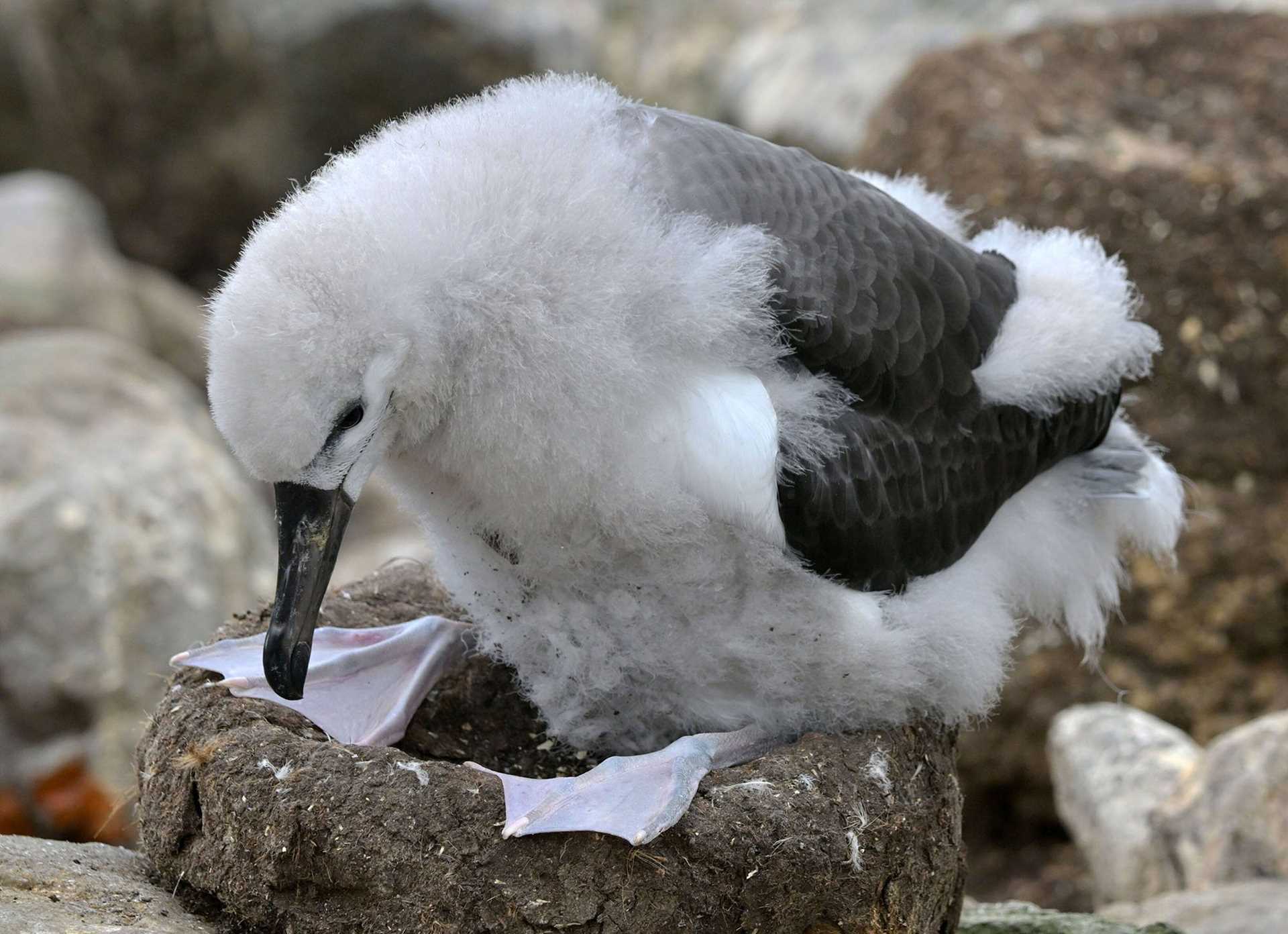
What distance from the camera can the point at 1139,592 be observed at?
5.79 metres

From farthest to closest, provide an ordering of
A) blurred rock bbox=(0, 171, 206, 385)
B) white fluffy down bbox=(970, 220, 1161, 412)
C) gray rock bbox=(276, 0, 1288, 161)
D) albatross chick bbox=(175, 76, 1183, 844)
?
gray rock bbox=(276, 0, 1288, 161) < blurred rock bbox=(0, 171, 206, 385) < white fluffy down bbox=(970, 220, 1161, 412) < albatross chick bbox=(175, 76, 1183, 844)

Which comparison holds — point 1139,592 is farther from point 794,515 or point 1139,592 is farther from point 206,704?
point 206,704

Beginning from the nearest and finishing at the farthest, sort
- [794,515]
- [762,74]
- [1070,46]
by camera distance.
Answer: [794,515] → [1070,46] → [762,74]

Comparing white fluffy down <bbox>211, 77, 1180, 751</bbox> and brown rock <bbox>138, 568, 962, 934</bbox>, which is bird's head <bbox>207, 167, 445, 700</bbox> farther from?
brown rock <bbox>138, 568, 962, 934</bbox>

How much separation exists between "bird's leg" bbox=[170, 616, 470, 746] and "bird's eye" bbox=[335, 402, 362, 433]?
685 millimetres

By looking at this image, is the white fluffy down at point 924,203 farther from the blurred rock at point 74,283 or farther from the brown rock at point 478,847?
the blurred rock at point 74,283

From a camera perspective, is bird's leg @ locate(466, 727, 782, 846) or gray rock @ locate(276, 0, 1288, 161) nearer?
bird's leg @ locate(466, 727, 782, 846)

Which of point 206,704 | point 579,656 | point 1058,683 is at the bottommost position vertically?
point 1058,683

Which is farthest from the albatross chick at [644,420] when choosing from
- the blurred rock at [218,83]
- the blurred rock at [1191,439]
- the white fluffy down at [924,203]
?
the blurred rock at [218,83]

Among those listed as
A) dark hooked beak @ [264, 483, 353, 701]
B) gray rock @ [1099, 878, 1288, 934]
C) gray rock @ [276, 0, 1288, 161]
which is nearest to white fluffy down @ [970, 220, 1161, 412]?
gray rock @ [1099, 878, 1288, 934]

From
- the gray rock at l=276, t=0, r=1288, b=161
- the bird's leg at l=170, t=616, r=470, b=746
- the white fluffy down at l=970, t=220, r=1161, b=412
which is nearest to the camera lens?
the bird's leg at l=170, t=616, r=470, b=746

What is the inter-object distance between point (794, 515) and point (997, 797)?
11.5 feet

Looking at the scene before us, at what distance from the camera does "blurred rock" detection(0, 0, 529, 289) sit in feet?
37.7

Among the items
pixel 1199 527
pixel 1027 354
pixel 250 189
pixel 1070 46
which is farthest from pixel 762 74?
pixel 1027 354
